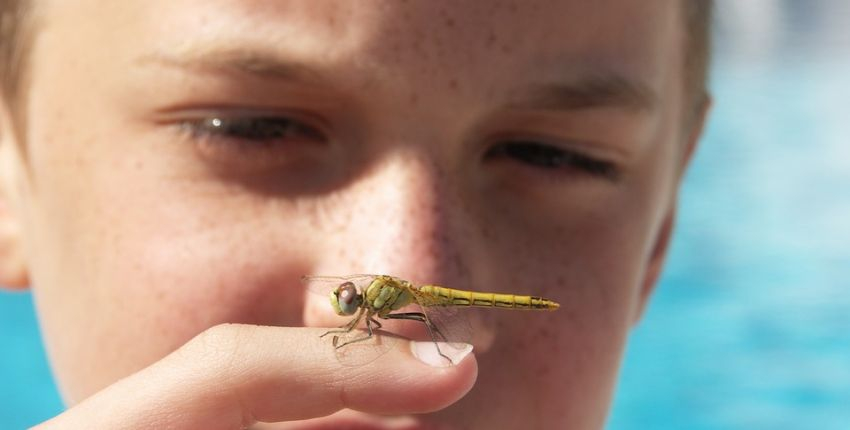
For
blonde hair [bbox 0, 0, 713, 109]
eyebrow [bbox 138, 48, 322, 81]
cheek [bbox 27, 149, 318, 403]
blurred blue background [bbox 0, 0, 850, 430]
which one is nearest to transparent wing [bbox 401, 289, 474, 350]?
cheek [bbox 27, 149, 318, 403]

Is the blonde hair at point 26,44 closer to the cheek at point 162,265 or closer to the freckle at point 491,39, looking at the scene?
the cheek at point 162,265

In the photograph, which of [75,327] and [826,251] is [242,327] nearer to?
[75,327]

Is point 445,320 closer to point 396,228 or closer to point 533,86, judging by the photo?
point 396,228

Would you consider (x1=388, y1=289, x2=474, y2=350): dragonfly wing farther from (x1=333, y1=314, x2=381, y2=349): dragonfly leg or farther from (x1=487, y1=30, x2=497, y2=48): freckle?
(x1=487, y1=30, x2=497, y2=48): freckle

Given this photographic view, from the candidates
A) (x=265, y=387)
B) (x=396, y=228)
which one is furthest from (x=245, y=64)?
(x=265, y=387)

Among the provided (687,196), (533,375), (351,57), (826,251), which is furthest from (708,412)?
(351,57)

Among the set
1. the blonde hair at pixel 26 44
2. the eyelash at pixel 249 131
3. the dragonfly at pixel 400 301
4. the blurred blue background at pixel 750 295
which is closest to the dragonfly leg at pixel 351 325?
the dragonfly at pixel 400 301
